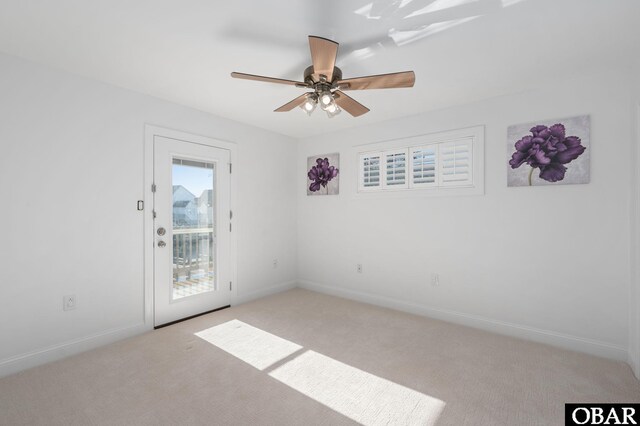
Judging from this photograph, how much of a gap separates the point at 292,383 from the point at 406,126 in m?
3.05

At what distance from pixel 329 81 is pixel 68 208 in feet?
8.09

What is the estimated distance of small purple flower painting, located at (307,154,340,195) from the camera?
14.2 feet

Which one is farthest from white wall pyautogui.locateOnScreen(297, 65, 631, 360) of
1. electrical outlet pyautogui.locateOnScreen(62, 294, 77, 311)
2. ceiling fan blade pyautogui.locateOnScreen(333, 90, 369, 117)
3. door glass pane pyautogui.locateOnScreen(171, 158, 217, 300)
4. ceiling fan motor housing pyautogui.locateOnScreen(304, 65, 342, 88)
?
electrical outlet pyautogui.locateOnScreen(62, 294, 77, 311)

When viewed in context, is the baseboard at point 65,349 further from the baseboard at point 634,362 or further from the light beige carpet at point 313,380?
the baseboard at point 634,362

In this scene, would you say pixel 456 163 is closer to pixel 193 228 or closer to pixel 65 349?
pixel 193 228

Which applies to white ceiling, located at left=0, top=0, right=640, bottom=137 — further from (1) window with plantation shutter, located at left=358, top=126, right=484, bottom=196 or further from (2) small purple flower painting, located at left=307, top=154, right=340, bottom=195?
(2) small purple flower painting, located at left=307, top=154, right=340, bottom=195

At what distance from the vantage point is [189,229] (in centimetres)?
345

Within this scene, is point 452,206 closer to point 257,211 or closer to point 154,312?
point 257,211

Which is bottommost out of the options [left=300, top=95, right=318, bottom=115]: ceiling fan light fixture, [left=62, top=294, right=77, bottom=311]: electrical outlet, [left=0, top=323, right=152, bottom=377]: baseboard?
[left=0, top=323, right=152, bottom=377]: baseboard

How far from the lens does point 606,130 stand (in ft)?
8.24

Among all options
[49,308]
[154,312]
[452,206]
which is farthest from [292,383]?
[452,206]

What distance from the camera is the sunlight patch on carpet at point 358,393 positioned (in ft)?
5.95

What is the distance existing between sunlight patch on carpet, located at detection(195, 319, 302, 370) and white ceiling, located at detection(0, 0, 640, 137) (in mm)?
2432

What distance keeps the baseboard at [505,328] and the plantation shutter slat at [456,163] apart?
58.3 inches
